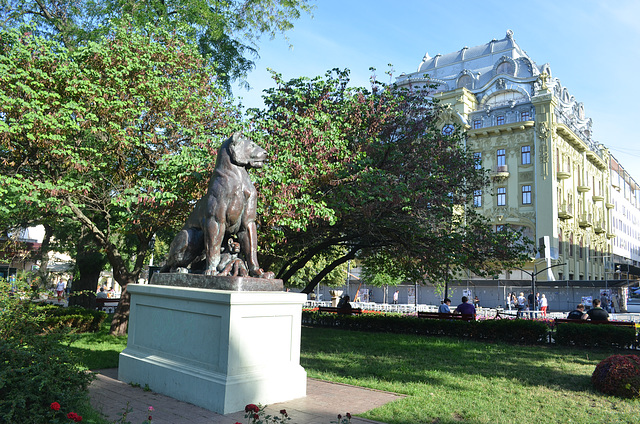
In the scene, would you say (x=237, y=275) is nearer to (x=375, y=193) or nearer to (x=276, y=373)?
(x=276, y=373)

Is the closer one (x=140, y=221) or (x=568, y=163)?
(x=140, y=221)

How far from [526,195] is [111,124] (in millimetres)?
37978

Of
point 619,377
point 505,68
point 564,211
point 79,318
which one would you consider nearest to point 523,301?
point 564,211

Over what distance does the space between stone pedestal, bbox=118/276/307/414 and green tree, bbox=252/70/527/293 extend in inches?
173

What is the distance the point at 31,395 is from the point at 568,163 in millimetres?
47636

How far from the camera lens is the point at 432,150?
1550 cm

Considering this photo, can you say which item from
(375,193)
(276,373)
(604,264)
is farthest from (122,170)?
(604,264)

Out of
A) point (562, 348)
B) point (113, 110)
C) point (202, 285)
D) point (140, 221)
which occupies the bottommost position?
point (562, 348)

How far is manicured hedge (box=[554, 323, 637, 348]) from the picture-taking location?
1412 centimetres

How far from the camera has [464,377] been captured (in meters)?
9.09

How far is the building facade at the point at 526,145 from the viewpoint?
40562 mm

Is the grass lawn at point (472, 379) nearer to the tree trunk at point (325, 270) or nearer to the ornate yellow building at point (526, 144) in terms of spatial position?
the tree trunk at point (325, 270)

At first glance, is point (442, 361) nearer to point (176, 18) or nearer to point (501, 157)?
point (176, 18)

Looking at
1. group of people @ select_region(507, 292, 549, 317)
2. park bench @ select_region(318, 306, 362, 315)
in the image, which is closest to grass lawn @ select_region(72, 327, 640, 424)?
park bench @ select_region(318, 306, 362, 315)
